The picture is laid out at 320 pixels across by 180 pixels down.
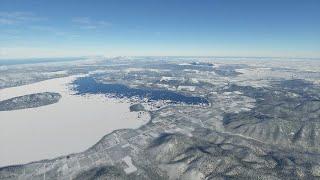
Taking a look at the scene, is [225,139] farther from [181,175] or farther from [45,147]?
[45,147]

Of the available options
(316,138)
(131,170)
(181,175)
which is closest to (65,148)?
(131,170)

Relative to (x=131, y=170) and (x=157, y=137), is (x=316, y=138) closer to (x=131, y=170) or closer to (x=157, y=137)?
(x=157, y=137)

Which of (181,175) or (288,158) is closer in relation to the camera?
(181,175)

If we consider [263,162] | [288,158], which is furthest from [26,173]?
[288,158]

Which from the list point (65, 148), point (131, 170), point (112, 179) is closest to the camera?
point (112, 179)

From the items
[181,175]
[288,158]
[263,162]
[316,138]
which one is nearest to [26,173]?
[181,175]

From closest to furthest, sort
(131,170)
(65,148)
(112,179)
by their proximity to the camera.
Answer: (112,179)
(131,170)
(65,148)

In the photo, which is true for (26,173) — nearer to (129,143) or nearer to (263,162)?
(129,143)

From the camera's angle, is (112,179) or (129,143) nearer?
(112,179)
